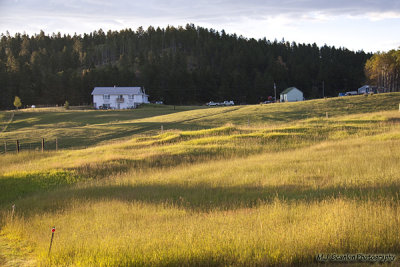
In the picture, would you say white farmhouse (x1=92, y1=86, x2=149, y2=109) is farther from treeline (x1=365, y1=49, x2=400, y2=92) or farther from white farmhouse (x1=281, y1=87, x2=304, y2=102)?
treeline (x1=365, y1=49, x2=400, y2=92)

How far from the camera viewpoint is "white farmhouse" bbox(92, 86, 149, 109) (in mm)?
102375

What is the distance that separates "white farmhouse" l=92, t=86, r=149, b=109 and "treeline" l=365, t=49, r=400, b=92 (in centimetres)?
7193

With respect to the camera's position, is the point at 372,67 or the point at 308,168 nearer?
the point at 308,168

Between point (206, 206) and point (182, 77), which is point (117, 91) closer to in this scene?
point (182, 77)

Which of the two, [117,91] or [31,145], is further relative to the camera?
[117,91]

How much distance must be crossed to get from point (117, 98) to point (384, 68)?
266ft

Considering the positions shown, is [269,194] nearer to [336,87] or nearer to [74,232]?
[74,232]

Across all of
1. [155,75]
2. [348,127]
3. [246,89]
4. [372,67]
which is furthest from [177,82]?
[348,127]

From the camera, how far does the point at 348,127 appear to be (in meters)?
31.3

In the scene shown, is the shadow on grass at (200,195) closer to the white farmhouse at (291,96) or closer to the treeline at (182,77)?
the white farmhouse at (291,96)

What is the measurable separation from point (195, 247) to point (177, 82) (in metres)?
Result: 122

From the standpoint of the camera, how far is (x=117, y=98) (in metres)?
103

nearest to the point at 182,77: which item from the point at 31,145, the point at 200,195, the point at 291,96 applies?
the point at 291,96

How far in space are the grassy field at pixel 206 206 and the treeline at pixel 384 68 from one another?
3740 inches
